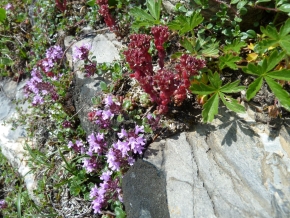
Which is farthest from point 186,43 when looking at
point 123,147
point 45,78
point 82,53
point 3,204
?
point 3,204

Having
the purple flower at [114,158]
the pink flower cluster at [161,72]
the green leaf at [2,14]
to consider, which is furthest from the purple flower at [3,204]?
the green leaf at [2,14]

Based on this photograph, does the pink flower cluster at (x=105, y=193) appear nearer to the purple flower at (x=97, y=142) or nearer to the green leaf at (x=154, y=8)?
the purple flower at (x=97, y=142)

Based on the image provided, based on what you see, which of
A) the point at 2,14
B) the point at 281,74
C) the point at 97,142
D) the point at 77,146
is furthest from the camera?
the point at 2,14

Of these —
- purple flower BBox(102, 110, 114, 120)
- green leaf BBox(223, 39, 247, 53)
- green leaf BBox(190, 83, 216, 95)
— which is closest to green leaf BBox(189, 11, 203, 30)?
green leaf BBox(223, 39, 247, 53)

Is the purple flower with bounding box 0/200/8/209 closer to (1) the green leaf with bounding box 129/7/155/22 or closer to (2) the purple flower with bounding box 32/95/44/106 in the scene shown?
(2) the purple flower with bounding box 32/95/44/106

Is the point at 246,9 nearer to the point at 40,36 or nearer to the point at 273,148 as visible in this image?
the point at 273,148

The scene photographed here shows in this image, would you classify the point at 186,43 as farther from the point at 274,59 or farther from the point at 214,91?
the point at 274,59

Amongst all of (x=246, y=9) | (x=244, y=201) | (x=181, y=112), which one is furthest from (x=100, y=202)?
(x=246, y=9)
